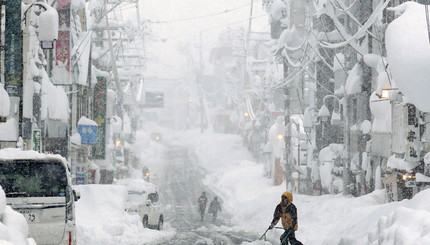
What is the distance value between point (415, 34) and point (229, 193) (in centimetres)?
3944

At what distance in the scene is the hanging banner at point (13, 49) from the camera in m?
20.7

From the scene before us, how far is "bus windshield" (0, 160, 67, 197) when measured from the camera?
47.9 ft

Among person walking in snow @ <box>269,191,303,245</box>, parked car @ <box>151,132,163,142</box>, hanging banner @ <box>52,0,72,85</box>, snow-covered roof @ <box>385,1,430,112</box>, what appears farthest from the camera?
parked car @ <box>151,132,163,142</box>

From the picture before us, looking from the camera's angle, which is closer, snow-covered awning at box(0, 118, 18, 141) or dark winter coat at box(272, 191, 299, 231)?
dark winter coat at box(272, 191, 299, 231)

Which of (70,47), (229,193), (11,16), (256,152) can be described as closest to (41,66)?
(70,47)

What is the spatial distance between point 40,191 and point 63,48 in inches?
690

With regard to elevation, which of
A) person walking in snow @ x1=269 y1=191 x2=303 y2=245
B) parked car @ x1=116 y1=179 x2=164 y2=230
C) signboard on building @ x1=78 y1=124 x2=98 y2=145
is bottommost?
parked car @ x1=116 y1=179 x2=164 y2=230

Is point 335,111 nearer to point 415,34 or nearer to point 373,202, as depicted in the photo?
point 373,202

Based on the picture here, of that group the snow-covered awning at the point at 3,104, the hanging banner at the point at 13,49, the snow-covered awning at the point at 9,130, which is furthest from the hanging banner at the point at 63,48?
the snow-covered awning at the point at 3,104

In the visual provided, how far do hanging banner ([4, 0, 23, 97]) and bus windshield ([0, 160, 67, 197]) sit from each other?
20.9ft

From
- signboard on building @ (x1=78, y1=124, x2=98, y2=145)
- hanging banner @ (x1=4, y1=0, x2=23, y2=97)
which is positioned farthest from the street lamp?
hanging banner @ (x1=4, y1=0, x2=23, y2=97)

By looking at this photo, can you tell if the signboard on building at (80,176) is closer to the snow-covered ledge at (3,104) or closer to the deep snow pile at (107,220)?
the deep snow pile at (107,220)

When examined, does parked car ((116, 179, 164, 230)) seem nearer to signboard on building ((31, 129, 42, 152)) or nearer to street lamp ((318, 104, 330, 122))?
signboard on building ((31, 129, 42, 152))

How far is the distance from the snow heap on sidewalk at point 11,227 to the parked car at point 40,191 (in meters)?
4.32
